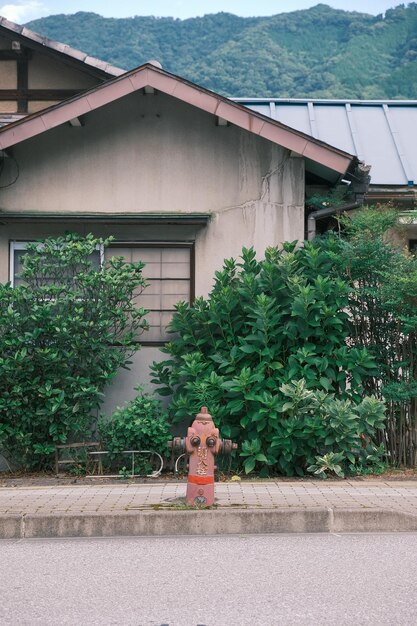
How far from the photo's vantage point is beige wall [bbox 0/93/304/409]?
11.6 metres

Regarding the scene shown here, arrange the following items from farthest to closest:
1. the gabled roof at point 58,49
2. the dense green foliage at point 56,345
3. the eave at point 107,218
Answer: the gabled roof at point 58,49, the eave at point 107,218, the dense green foliage at point 56,345

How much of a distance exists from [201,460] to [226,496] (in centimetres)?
76

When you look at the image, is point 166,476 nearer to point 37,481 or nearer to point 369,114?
point 37,481

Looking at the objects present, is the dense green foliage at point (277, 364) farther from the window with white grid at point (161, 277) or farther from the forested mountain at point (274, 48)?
the forested mountain at point (274, 48)

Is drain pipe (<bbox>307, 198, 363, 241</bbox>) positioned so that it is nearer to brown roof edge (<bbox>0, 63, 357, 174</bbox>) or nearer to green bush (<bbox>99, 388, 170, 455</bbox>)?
brown roof edge (<bbox>0, 63, 357, 174</bbox>)

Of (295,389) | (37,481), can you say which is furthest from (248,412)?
(37,481)

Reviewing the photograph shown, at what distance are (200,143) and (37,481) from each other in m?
4.73

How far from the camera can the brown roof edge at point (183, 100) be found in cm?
1091

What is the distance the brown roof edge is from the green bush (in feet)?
11.6

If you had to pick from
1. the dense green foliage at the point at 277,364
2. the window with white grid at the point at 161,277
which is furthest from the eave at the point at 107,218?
the dense green foliage at the point at 277,364

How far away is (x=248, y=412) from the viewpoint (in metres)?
10.5

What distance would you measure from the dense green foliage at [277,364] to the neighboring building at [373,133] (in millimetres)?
2145

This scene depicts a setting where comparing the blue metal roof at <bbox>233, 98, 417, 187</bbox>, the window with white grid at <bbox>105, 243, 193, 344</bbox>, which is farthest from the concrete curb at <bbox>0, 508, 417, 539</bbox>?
the blue metal roof at <bbox>233, 98, 417, 187</bbox>

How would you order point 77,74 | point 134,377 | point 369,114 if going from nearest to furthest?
point 134,377
point 77,74
point 369,114
